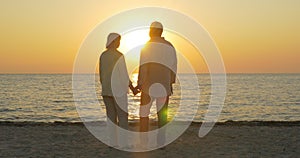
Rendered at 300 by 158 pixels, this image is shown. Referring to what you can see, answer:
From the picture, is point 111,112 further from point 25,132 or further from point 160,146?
point 25,132

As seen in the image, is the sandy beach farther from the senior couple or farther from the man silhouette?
the man silhouette

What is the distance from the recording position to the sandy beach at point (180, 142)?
8625 millimetres

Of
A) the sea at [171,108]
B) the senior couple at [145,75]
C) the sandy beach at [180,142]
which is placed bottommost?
the sandy beach at [180,142]

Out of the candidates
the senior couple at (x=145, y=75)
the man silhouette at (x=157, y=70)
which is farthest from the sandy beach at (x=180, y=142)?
the man silhouette at (x=157, y=70)

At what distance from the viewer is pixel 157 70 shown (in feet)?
28.7

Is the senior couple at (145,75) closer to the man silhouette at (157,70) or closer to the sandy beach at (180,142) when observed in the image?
the man silhouette at (157,70)

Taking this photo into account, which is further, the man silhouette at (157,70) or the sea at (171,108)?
the sea at (171,108)

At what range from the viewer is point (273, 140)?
10016 mm

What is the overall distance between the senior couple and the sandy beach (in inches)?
28.4

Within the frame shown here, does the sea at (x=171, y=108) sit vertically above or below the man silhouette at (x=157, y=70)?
above

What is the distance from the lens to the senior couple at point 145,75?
8703 millimetres

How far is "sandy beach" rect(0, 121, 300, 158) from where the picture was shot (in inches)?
340

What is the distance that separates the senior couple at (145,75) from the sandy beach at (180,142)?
2.36 feet

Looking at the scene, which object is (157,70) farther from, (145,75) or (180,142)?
(180,142)
